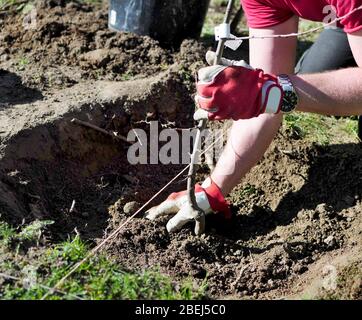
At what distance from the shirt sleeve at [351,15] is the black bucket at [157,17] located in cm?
180

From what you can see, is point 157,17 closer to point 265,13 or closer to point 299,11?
point 265,13

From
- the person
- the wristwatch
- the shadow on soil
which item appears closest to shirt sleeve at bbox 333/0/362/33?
the person

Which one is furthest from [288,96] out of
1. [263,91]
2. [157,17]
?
[157,17]

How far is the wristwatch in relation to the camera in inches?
119

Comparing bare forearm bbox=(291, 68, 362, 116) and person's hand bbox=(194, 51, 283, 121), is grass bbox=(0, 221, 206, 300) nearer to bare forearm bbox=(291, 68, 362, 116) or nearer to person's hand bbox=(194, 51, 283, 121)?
person's hand bbox=(194, 51, 283, 121)

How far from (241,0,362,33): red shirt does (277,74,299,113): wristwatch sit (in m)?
0.32

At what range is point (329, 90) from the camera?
311 centimetres

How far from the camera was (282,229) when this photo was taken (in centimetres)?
355

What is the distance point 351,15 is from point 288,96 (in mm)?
390

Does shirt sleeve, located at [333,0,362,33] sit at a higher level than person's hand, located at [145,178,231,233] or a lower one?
higher

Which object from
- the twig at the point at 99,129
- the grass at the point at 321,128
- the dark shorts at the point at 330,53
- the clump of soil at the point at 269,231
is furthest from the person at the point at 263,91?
the dark shorts at the point at 330,53
